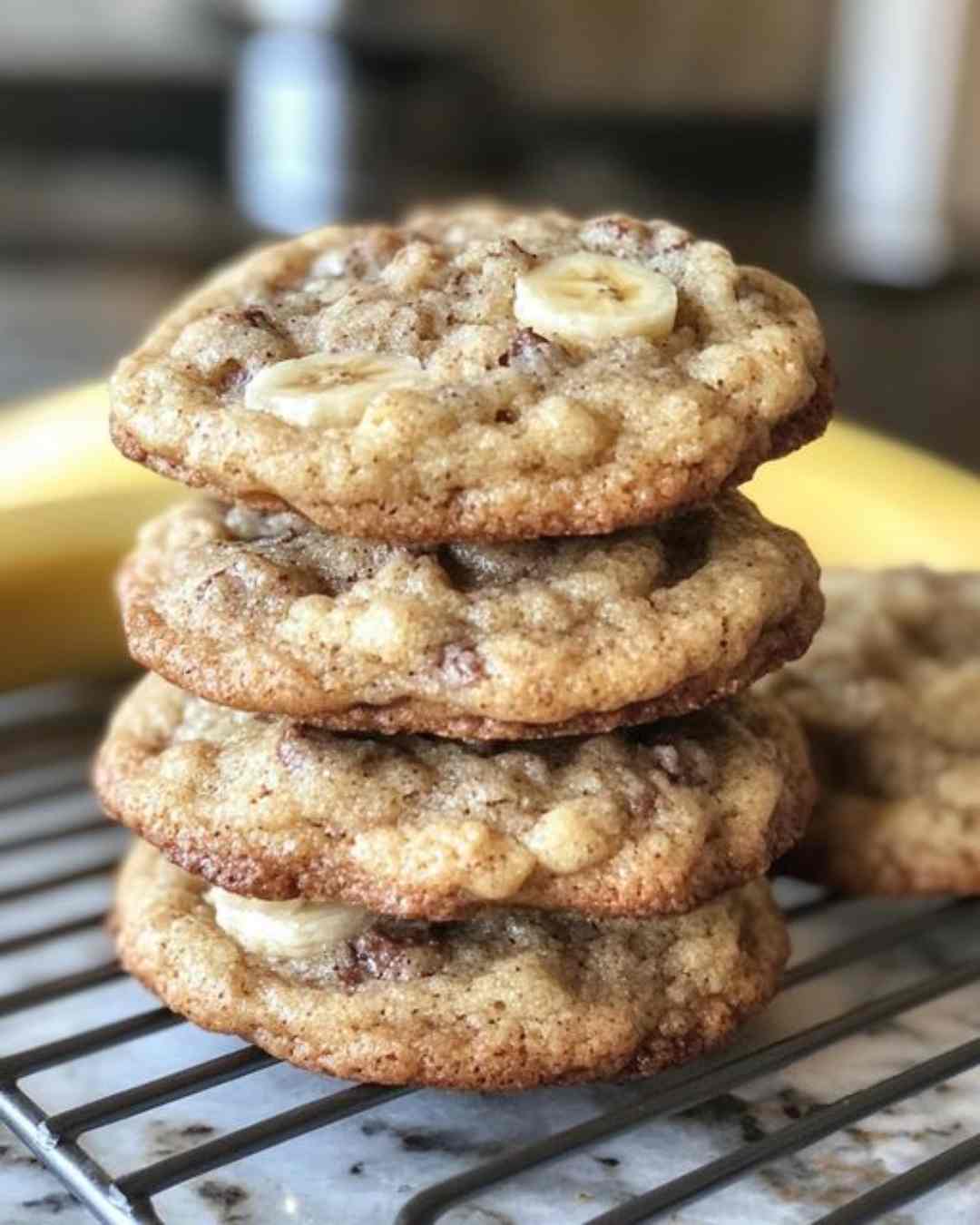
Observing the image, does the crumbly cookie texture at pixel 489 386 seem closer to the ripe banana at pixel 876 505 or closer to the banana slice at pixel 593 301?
the banana slice at pixel 593 301

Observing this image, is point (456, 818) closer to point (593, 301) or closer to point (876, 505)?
point (593, 301)

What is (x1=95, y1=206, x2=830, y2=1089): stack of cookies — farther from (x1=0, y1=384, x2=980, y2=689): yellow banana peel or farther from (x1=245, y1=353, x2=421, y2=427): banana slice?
(x1=0, y1=384, x2=980, y2=689): yellow banana peel

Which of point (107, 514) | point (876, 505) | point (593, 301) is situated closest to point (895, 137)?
point (876, 505)

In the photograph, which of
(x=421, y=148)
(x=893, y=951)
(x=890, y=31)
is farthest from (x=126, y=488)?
(x=890, y=31)

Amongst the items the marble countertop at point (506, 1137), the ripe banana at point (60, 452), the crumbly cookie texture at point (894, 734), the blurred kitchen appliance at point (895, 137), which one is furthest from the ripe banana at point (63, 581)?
the blurred kitchen appliance at point (895, 137)

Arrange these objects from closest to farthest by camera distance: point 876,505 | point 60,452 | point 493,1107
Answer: point 493,1107
point 876,505
point 60,452

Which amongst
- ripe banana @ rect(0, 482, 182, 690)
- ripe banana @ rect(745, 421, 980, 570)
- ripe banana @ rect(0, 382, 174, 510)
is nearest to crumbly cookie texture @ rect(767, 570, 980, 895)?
ripe banana @ rect(745, 421, 980, 570)

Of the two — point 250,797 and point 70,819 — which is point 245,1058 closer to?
point 250,797

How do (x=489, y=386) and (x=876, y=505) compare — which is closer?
(x=489, y=386)
